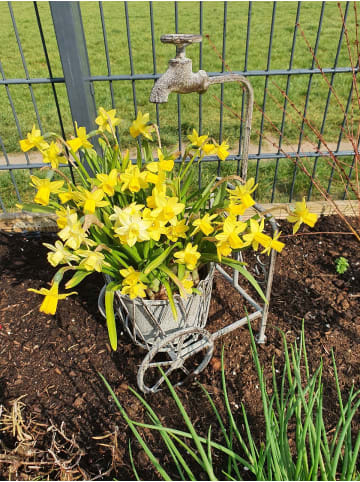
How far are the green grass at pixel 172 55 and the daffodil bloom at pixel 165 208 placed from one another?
5.64 ft

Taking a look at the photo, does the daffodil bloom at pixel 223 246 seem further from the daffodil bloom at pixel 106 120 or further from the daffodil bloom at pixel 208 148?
the daffodil bloom at pixel 106 120

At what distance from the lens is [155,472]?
1457mm

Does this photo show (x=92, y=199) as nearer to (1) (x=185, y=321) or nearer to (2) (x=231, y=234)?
(2) (x=231, y=234)

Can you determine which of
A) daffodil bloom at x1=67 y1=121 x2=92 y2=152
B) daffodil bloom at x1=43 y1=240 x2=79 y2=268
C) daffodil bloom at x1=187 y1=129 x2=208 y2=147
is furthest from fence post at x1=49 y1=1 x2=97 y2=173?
daffodil bloom at x1=43 y1=240 x2=79 y2=268

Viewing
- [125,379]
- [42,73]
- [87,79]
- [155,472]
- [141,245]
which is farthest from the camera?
[42,73]

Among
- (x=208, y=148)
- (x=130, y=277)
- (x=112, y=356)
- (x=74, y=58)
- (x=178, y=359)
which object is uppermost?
(x=74, y=58)

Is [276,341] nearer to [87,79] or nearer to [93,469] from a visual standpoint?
[93,469]

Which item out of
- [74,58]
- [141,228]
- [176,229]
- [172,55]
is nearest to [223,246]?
[176,229]

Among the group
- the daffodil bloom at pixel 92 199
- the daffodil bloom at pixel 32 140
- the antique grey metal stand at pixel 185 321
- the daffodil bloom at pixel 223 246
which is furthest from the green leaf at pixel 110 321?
the daffodil bloom at pixel 32 140

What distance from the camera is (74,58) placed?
6.81ft

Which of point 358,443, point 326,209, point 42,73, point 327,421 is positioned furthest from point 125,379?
point 42,73

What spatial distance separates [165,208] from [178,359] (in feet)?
2.08

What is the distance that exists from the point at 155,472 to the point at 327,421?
27.5 inches

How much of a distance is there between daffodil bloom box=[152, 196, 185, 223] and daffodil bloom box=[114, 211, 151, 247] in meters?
0.06
